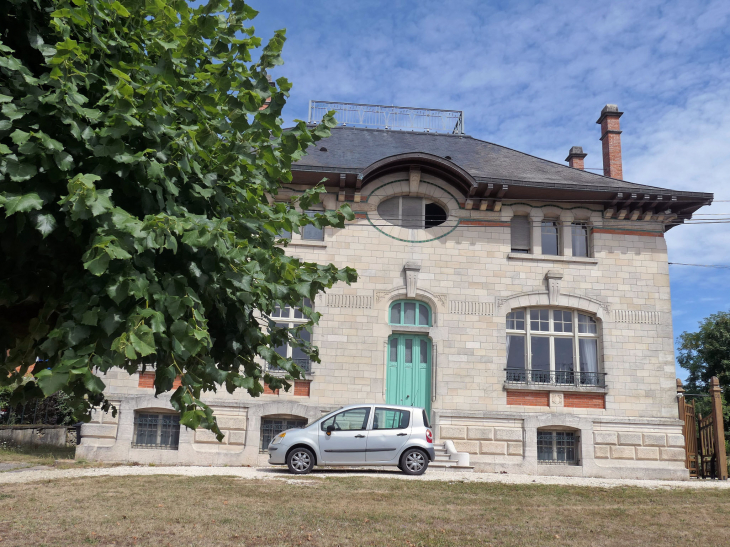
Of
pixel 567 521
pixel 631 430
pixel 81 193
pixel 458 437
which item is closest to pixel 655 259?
pixel 631 430

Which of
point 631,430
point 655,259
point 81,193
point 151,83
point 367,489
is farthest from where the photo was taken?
point 655,259

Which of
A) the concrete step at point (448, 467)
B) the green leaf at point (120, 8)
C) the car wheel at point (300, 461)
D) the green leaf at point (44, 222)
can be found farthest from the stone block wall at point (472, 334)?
the green leaf at point (120, 8)

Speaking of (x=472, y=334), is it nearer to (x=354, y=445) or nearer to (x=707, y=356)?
(x=354, y=445)

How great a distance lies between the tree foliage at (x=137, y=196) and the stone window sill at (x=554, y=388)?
11.1 m

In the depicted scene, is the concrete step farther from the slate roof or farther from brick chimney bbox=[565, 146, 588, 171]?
brick chimney bbox=[565, 146, 588, 171]

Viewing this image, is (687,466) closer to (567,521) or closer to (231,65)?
(567,521)

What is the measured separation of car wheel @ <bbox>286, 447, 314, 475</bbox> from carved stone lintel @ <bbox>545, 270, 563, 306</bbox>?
23.9 feet

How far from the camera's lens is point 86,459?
47.1 ft

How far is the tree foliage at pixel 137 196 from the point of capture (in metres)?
3.63

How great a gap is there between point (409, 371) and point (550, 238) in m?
5.19

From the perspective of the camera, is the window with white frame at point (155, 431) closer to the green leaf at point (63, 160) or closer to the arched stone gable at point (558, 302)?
the arched stone gable at point (558, 302)

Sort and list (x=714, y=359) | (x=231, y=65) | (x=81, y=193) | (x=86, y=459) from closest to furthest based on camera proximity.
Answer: (x=81, y=193), (x=231, y=65), (x=86, y=459), (x=714, y=359)

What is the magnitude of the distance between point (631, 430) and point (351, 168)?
931cm

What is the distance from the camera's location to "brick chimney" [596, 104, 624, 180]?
18422mm
